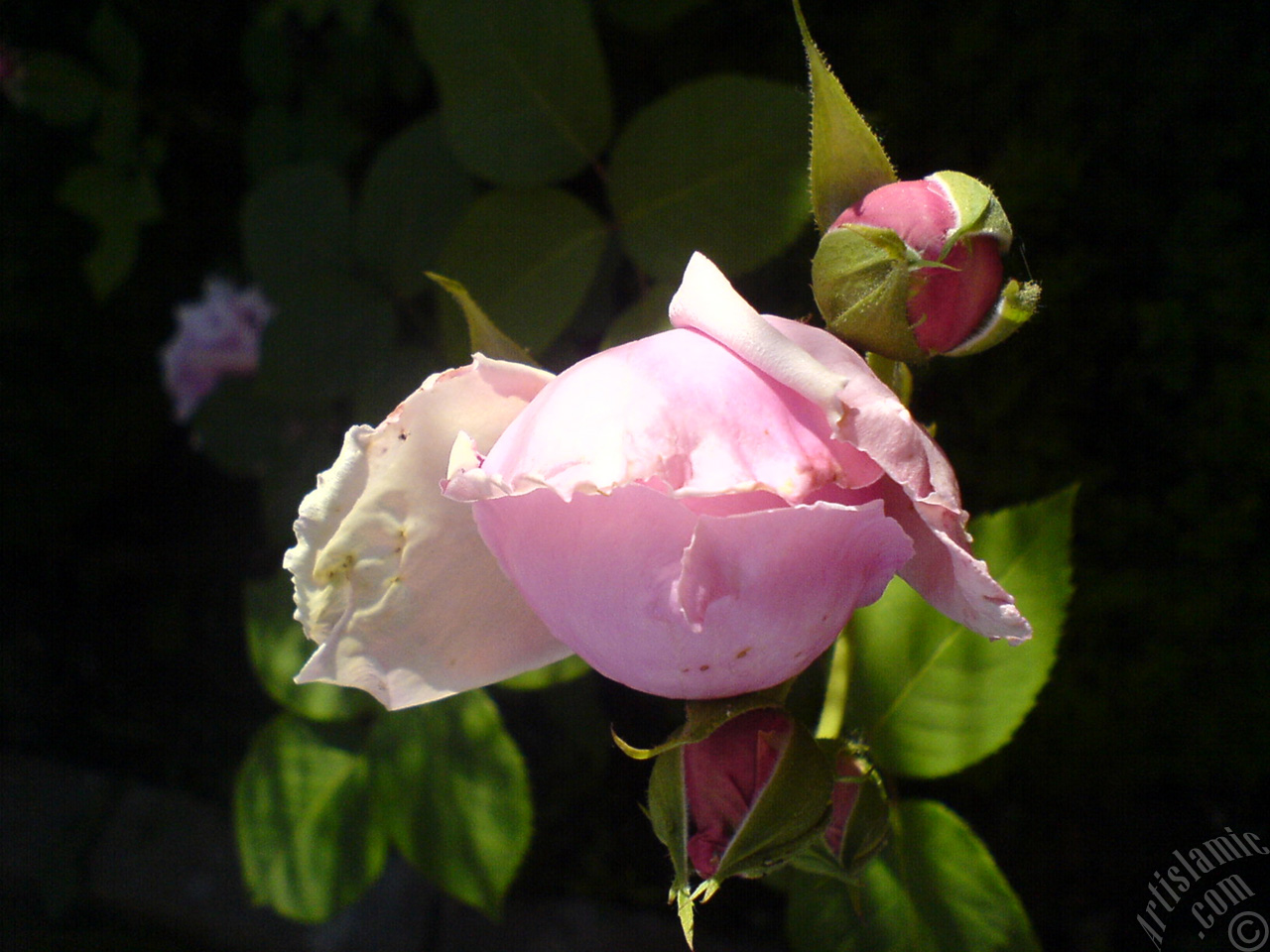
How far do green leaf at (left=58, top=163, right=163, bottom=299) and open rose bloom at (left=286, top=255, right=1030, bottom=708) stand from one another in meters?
1.05

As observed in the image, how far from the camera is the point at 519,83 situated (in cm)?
79

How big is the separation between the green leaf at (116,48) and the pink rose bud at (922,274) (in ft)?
3.89

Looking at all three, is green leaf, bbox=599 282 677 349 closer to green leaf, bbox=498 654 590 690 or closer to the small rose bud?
green leaf, bbox=498 654 590 690

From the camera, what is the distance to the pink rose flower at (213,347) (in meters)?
1.44

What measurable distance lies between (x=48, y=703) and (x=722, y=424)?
2364mm

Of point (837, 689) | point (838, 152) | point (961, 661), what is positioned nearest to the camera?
point (838, 152)

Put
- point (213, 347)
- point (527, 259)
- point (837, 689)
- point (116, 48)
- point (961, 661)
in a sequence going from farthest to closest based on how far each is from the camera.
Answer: point (213, 347) < point (116, 48) < point (527, 259) < point (961, 661) < point (837, 689)

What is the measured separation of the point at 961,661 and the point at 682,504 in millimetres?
438

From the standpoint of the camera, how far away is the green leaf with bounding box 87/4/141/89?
1.21 metres

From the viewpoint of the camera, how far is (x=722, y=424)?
354 mm

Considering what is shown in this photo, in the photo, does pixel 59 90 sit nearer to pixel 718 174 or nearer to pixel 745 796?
pixel 718 174

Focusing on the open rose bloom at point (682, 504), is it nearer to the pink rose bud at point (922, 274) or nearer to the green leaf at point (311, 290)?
the pink rose bud at point (922, 274)

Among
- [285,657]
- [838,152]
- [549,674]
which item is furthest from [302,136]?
[838,152]

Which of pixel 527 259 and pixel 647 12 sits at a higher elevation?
pixel 647 12
